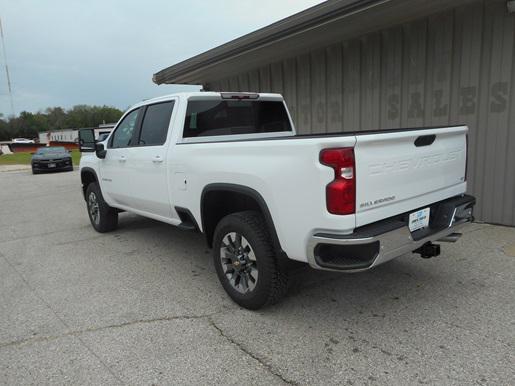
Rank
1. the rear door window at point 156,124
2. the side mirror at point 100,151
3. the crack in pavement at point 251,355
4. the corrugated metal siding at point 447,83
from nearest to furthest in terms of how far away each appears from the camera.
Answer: the crack in pavement at point 251,355, the rear door window at point 156,124, the corrugated metal siding at point 447,83, the side mirror at point 100,151

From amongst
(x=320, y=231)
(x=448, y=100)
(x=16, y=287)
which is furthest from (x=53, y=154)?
(x=320, y=231)

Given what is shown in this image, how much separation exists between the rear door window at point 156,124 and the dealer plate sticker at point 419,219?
2.76 m

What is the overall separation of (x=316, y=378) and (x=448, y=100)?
5.16 meters

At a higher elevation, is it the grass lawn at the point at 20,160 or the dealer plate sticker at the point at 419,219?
the dealer plate sticker at the point at 419,219

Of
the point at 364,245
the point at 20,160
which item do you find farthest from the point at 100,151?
the point at 20,160

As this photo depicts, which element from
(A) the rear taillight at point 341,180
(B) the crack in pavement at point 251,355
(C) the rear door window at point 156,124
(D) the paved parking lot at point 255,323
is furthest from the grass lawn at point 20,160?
(A) the rear taillight at point 341,180

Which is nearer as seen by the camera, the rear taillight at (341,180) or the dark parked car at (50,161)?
the rear taillight at (341,180)

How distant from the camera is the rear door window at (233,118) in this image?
4480mm

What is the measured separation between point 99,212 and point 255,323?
413 centimetres

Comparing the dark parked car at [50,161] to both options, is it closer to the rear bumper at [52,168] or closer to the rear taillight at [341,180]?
the rear bumper at [52,168]

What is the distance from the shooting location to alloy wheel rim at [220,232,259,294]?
346 centimetres

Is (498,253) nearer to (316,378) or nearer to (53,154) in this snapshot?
(316,378)

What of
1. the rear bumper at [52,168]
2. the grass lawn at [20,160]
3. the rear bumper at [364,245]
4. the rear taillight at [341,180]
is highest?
the rear taillight at [341,180]

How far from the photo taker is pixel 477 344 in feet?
9.49
